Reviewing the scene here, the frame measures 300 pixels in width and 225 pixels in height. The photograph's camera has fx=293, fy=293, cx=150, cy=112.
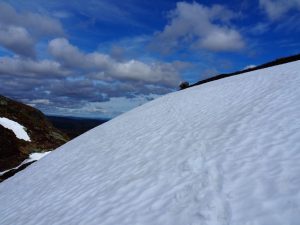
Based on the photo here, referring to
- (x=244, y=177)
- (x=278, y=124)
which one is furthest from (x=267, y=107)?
(x=244, y=177)

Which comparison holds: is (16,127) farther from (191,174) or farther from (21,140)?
(191,174)

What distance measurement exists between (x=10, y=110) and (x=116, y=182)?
32245 millimetres

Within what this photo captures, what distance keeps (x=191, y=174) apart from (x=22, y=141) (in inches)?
1091

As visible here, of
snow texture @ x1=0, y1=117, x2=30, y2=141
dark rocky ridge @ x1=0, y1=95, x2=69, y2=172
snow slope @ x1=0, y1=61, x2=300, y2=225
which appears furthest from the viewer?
snow texture @ x1=0, y1=117, x2=30, y2=141

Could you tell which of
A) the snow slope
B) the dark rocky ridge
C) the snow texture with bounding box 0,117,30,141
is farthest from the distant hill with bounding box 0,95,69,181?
the snow slope

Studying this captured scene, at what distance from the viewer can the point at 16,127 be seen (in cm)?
3244

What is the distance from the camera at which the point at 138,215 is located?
5.69 metres

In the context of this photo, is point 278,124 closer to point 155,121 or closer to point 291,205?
point 291,205

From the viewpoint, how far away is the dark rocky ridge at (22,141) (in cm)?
2786

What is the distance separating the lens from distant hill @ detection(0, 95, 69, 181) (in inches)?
1097

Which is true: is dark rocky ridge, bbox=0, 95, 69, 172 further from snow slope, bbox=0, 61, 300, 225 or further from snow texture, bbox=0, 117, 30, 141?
snow slope, bbox=0, 61, 300, 225

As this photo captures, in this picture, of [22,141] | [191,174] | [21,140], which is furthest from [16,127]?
[191,174]

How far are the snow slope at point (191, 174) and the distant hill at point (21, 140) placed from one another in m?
16.9

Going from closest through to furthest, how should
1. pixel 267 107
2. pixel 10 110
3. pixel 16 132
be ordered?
1. pixel 267 107
2. pixel 16 132
3. pixel 10 110
